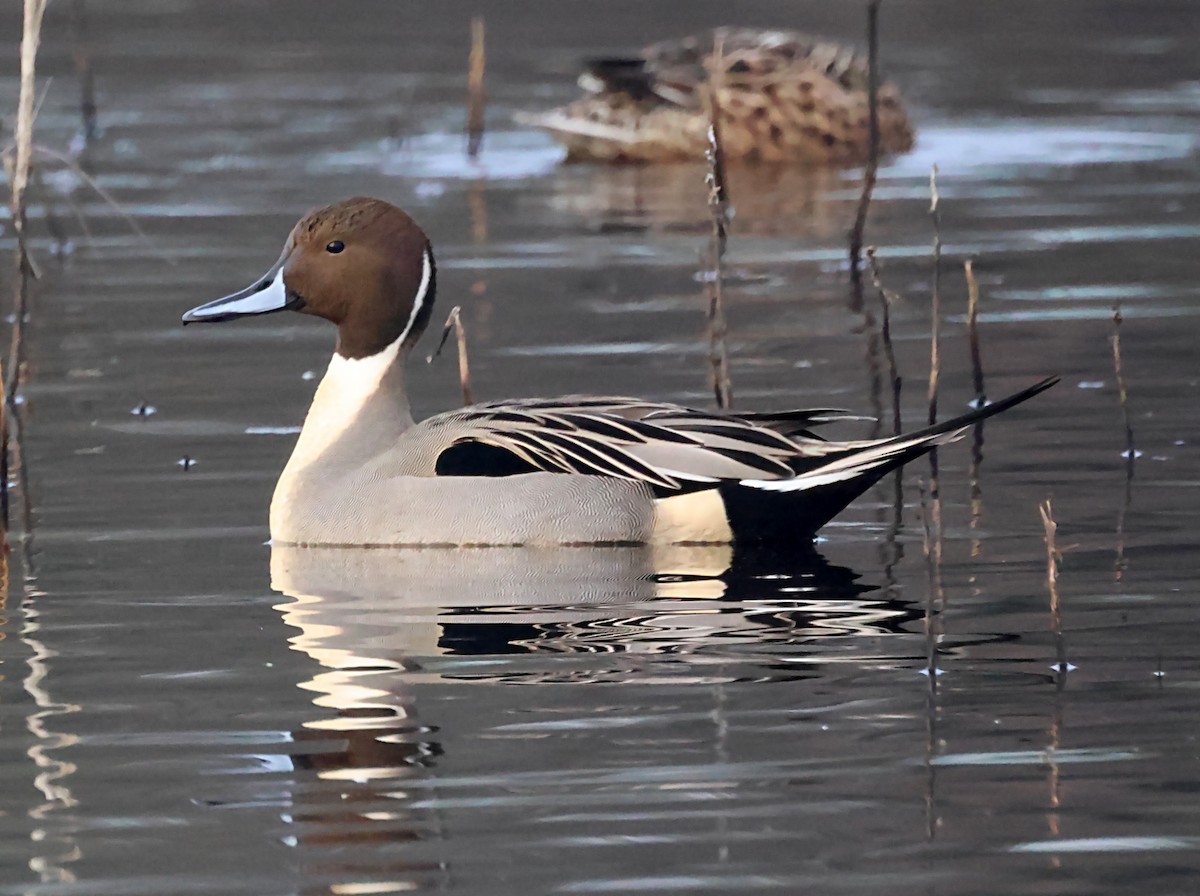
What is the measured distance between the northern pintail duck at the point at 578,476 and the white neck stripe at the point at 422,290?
43cm

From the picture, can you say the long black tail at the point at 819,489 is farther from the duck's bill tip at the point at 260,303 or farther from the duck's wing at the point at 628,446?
the duck's bill tip at the point at 260,303

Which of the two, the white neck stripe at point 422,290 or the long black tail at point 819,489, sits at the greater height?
the white neck stripe at point 422,290

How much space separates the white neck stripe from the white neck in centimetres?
5

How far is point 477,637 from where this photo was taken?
6.69 metres

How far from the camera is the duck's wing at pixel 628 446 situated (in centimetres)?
779

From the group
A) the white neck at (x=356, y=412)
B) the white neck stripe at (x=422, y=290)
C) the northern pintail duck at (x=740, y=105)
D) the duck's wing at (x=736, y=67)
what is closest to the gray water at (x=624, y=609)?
the white neck at (x=356, y=412)

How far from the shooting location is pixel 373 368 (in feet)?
27.7

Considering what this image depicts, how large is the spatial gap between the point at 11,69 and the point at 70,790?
18866mm

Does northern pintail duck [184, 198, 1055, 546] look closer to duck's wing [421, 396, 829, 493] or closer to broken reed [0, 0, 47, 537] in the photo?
duck's wing [421, 396, 829, 493]

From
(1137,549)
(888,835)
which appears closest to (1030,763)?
(888,835)

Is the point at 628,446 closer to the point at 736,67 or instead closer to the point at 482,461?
the point at 482,461

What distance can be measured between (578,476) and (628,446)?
6.9 inches

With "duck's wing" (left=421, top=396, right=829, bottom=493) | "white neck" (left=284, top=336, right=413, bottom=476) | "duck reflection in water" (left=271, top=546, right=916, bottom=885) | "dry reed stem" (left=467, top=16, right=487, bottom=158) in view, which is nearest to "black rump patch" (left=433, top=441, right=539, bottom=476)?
"duck's wing" (left=421, top=396, right=829, bottom=493)

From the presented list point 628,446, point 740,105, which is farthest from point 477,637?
point 740,105
